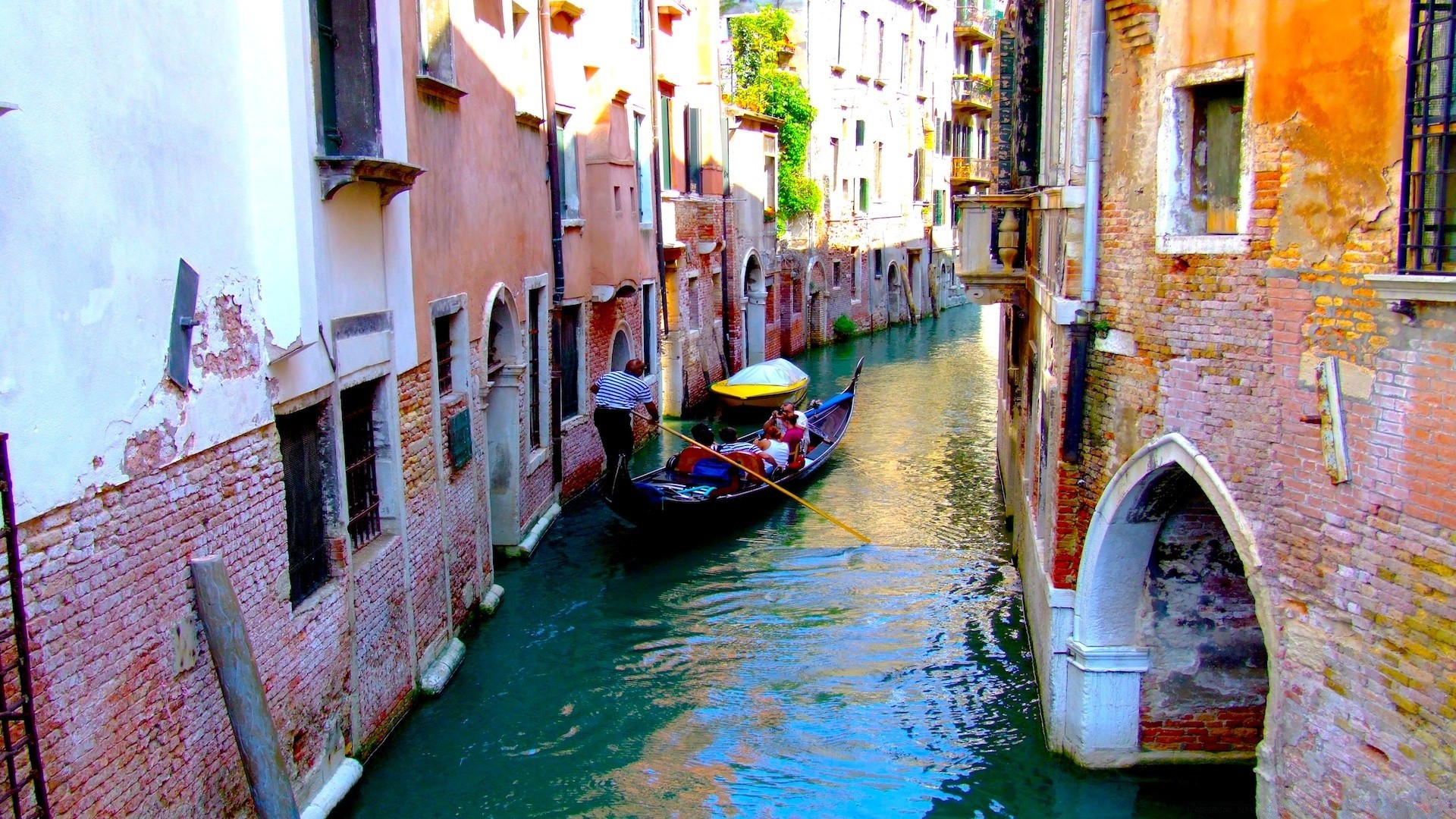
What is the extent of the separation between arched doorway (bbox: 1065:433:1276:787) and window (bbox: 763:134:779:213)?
15431 millimetres

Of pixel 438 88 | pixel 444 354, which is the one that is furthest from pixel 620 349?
pixel 438 88

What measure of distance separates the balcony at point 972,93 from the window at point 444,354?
24736 millimetres

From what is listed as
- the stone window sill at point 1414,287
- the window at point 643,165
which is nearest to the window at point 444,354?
the stone window sill at point 1414,287

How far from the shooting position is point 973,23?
104 ft

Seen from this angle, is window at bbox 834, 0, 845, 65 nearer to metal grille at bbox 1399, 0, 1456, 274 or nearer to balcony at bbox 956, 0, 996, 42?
balcony at bbox 956, 0, 996, 42

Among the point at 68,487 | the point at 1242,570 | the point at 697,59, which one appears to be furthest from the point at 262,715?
the point at 697,59

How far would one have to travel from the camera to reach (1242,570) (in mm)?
5680

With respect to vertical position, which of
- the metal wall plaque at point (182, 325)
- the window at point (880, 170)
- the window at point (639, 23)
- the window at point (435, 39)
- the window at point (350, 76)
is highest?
the window at point (639, 23)

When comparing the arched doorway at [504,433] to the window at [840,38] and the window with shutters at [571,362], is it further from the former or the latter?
the window at [840,38]

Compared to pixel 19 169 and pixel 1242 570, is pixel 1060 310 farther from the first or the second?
pixel 19 169

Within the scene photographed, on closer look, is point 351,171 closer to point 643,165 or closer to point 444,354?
point 444,354

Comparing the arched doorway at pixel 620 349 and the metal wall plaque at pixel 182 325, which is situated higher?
the metal wall plaque at pixel 182 325

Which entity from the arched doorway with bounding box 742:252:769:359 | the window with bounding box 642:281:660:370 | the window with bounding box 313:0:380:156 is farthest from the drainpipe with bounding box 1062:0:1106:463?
the arched doorway with bounding box 742:252:769:359

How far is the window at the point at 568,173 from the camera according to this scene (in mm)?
10992
